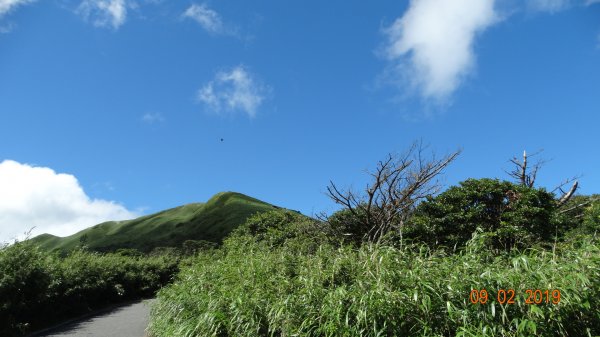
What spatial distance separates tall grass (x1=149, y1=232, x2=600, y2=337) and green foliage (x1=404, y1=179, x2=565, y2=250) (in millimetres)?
5150

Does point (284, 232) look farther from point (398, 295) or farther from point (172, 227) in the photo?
point (172, 227)

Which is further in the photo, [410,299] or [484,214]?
[484,214]

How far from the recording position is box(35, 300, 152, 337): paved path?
319 inches

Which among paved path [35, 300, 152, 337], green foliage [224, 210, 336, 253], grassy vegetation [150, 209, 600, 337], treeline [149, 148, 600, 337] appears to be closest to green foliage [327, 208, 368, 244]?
green foliage [224, 210, 336, 253]

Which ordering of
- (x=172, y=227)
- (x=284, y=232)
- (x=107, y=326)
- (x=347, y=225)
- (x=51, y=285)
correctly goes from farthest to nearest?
1. (x=172, y=227)
2. (x=284, y=232)
3. (x=347, y=225)
4. (x=51, y=285)
5. (x=107, y=326)

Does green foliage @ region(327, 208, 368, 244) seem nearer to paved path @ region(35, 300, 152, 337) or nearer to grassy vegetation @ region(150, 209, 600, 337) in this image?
paved path @ region(35, 300, 152, 337)

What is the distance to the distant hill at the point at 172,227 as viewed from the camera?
40.6 meters

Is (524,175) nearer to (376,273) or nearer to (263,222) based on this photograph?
(263,222)

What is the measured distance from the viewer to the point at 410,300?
11.2ft

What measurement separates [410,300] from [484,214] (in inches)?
303

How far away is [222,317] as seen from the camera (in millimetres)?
4422
